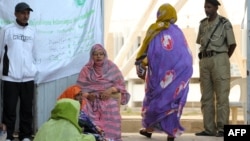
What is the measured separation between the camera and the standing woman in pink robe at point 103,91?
6273 millimetres

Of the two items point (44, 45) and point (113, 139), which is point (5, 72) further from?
point (113, 139)

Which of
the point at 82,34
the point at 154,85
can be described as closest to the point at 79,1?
the point at 82,34

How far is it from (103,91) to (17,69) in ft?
3.41

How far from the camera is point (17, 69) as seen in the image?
6.07 meters

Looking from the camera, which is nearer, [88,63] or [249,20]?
[249,20]

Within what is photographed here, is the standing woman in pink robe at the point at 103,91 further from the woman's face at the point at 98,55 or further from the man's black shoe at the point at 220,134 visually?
the man's black shoe at the point at 220,134

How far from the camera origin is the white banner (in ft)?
21.7

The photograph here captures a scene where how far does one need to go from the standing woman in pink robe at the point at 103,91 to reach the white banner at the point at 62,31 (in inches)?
18.6

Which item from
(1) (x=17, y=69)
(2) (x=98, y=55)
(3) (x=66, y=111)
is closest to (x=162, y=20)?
(2) (x=98, y=55)

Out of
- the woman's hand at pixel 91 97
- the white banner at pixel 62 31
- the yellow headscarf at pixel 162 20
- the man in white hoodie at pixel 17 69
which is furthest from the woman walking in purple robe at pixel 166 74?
the man in white hoodie at pixel 17 69

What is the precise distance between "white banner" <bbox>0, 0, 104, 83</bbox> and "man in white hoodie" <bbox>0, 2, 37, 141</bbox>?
39cm

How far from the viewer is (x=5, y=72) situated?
6047 millimetres

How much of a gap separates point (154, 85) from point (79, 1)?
1519 mm

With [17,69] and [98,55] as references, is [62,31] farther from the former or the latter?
[17,69]
